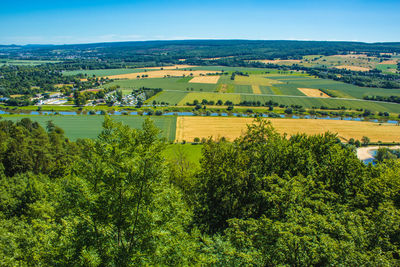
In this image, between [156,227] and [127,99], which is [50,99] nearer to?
[127,99]

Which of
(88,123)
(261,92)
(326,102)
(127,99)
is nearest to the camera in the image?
(88,123)

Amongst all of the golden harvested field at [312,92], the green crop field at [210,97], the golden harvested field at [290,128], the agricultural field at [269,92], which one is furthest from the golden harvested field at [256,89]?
the golden harvested field at [290,128]

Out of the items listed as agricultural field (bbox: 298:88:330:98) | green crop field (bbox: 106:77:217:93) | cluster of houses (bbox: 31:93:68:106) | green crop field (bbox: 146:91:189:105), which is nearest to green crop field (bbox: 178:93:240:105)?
green crop field (bbox: 146:91:189:105)

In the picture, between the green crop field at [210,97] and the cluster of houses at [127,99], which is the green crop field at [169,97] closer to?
the green crop field at [210,97]

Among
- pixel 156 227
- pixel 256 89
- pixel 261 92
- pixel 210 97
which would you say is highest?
pixel 256 89

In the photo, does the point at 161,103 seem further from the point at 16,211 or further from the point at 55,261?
the point at 55,261

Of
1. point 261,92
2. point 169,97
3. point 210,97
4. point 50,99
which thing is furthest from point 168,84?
point 50,99

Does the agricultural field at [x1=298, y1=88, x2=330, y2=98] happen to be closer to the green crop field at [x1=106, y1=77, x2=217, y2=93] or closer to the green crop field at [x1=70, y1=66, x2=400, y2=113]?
the green crop field at [x1=70, y1=66, x2=400, y2=113]
